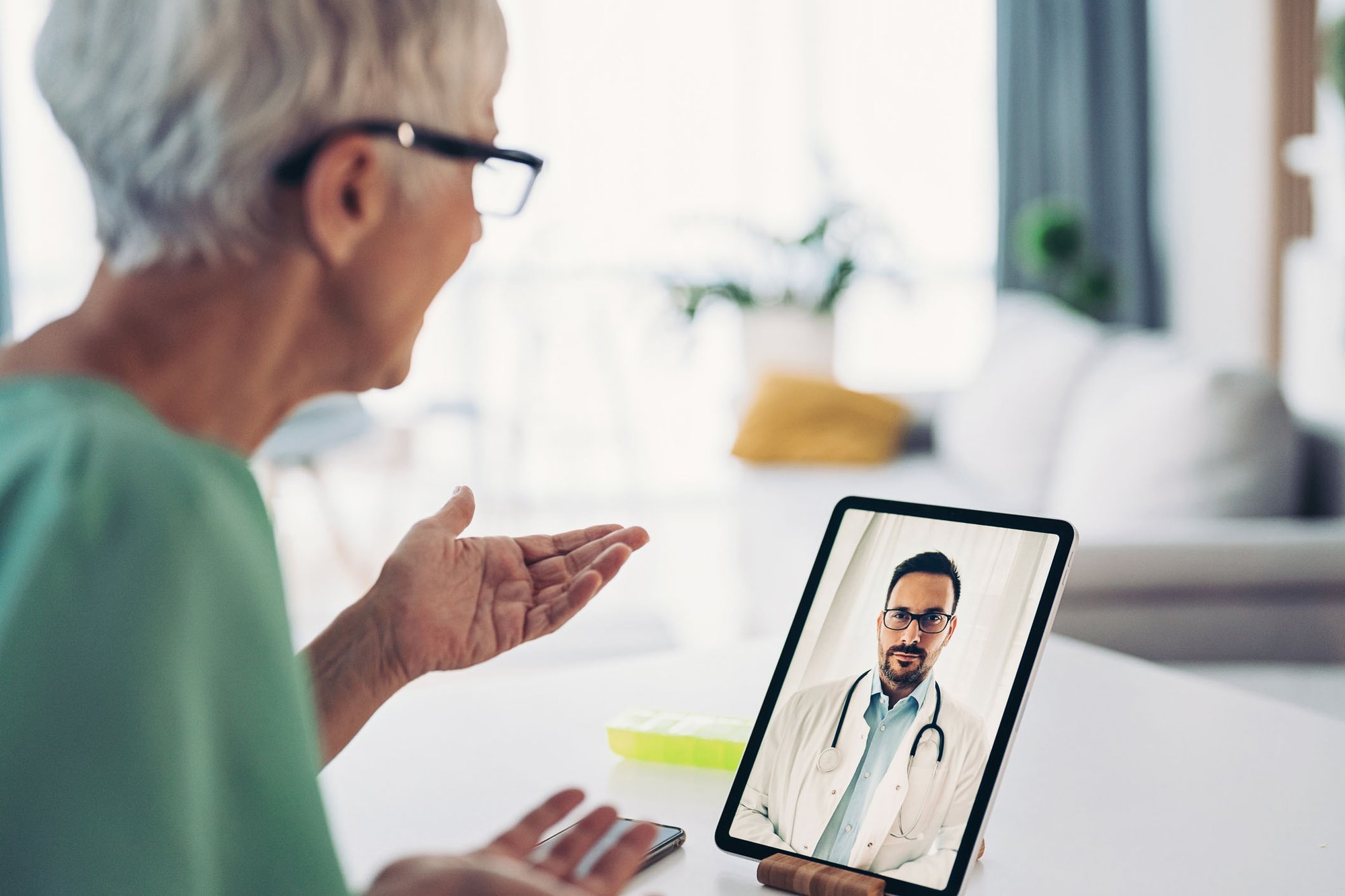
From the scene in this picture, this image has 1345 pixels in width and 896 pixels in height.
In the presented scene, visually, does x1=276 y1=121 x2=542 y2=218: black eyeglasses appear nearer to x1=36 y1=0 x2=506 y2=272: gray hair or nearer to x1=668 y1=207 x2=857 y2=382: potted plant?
x1=36 y1=0 x2=506 y2=272: gray hair

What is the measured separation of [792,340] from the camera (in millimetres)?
4172

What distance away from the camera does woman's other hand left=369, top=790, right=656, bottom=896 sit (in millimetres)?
537

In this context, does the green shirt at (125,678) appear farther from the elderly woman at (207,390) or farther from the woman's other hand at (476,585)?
the woman's other hand at (476,585)

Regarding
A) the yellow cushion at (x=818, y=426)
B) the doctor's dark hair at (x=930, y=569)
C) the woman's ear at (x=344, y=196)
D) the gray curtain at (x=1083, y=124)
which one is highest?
the gray curtain at (x=1083, y=124)

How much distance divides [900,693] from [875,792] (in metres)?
0.06

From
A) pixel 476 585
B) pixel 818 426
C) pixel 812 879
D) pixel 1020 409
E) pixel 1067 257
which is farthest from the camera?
pixel 1067 257

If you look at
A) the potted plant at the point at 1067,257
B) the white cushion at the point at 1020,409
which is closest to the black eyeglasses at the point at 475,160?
the white cushion at the point at 1020,409

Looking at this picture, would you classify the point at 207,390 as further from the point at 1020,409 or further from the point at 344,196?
the point at 1020,409

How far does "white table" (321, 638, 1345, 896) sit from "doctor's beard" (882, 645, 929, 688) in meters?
0.12

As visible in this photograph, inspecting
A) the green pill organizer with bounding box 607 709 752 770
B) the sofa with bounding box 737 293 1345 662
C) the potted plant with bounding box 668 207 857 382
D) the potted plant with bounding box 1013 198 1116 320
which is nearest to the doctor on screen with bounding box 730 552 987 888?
the green pill organizer with bounding box 607 709 752 770

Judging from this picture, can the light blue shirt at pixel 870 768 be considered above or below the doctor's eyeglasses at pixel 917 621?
below

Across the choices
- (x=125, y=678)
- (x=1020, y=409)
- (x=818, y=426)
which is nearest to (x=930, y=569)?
(x=125, y=678)

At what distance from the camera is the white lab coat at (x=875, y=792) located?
2.31 feet

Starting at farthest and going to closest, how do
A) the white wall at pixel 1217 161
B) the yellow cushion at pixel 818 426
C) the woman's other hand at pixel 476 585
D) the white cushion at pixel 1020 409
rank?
1. the white wall at pixel 1217 161
2. the yellow cushion at pixel 818 426
3. the white cushion at pixel 1020 409
4. the woman's other hand at pixel 476 585
